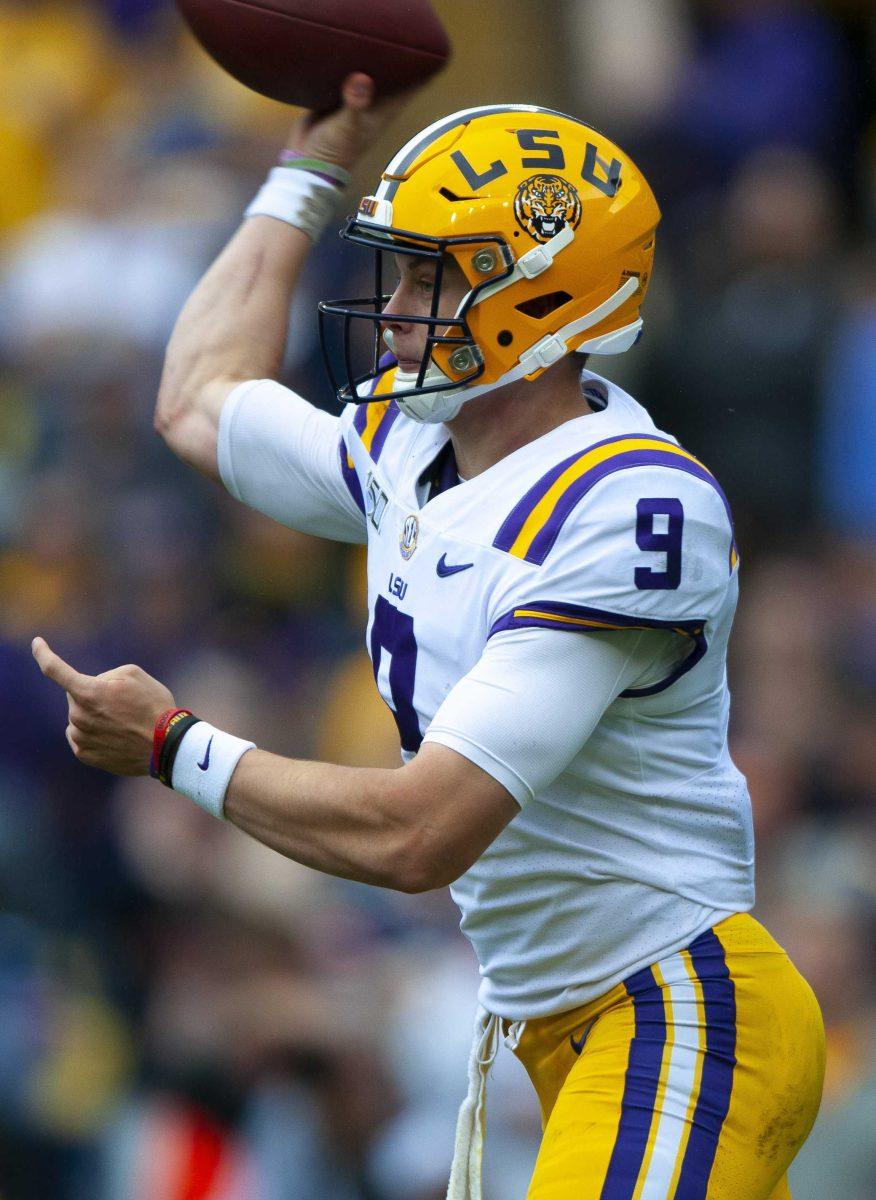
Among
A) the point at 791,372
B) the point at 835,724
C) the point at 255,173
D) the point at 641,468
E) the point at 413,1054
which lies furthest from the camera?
the point at 255,173

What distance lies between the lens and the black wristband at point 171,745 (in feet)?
7.38

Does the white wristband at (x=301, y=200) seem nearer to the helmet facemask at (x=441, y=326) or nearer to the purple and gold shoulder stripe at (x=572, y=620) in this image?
the helmet facemask at (x=441, y=326)

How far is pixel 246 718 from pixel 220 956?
2.58 feet

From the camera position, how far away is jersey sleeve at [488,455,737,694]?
2.14 meters

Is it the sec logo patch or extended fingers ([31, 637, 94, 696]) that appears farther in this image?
the sec logo patch

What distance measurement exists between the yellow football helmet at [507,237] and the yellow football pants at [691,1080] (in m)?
0.86

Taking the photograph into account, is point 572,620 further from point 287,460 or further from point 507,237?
point 287,460

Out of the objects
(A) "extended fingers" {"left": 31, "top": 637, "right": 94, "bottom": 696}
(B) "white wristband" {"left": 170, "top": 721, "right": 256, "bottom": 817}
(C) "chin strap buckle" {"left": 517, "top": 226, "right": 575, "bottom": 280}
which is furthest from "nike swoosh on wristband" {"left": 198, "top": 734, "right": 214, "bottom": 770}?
(C) "chin strap buckle" {"left": 517, "top": 226, "right": 575, "bottom": 280}

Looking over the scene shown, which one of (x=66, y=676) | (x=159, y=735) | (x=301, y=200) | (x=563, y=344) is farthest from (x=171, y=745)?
(x=301, y=200)

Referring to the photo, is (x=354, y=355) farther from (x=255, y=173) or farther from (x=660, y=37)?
(x=660, y=37)

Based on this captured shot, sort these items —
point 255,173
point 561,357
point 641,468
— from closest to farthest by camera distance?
point 641,468 → point 561,357 → point 255,173

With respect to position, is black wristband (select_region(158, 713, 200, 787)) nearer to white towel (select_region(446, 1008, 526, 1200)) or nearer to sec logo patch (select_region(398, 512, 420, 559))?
sec logo patch (select_region(398, 512, 420, 559))

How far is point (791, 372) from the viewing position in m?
4.90

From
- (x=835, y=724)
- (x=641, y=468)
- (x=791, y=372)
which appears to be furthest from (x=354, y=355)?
(x=641, y=468)
